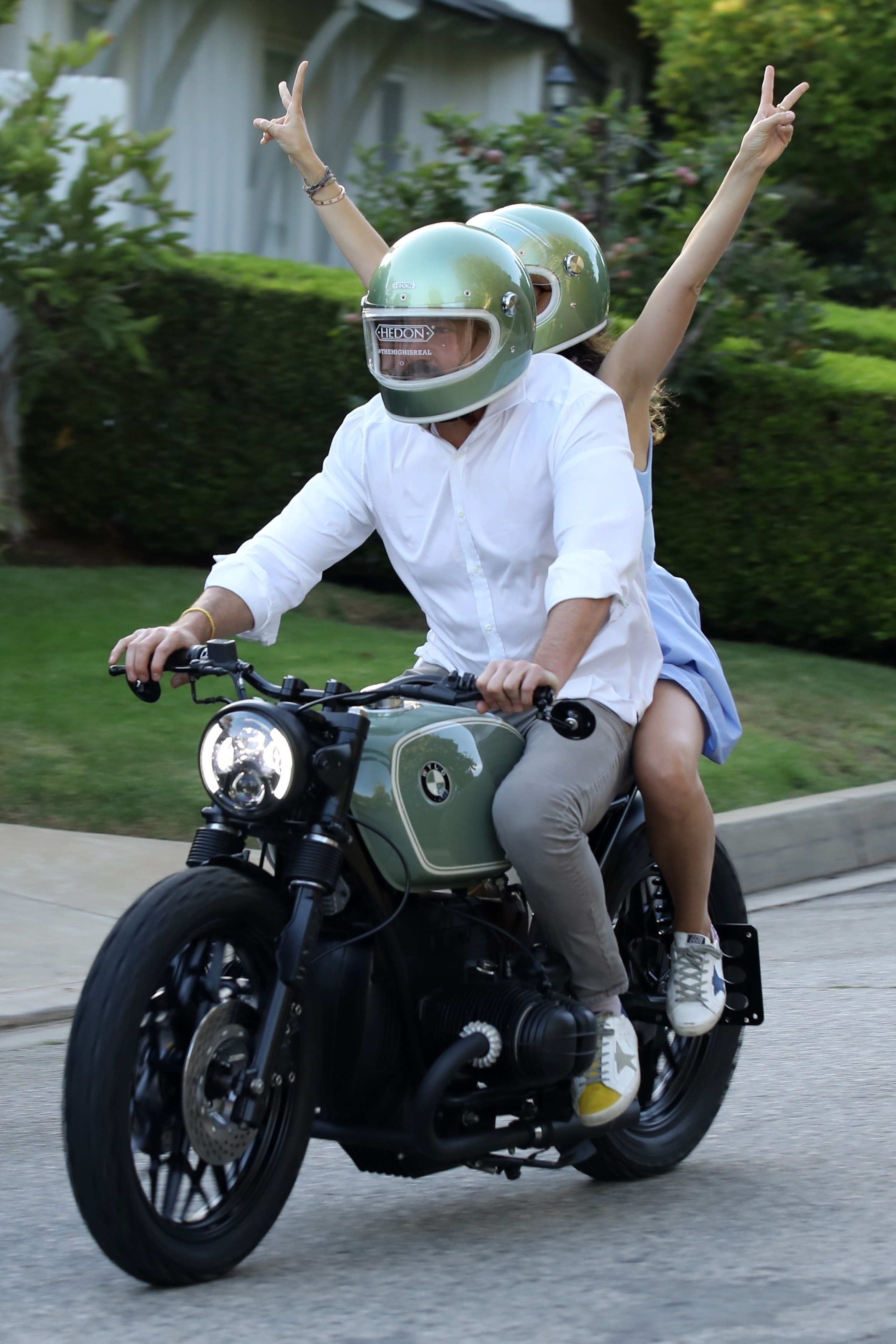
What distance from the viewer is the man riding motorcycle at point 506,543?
3564mm

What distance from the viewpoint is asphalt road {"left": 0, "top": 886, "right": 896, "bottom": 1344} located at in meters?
3.23

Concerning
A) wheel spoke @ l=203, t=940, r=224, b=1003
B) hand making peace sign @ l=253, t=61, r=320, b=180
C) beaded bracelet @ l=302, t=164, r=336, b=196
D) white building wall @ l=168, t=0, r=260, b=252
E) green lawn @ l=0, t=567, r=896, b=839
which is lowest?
green lawn @ l=0, t=567, r=896, b=839

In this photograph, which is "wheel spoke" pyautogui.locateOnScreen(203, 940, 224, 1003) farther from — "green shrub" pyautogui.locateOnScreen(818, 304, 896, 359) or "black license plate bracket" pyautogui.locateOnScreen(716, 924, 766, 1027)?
"green shrub" pyautogui.locateOnScreen(818, 304, 896, 359)

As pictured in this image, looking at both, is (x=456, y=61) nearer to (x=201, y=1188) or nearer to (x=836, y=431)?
(x=836, y=431)

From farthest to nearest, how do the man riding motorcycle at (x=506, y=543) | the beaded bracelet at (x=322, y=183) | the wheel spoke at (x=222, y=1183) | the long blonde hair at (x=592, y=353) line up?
the beaded bracelet at (x=322, y=183) → the long blonde hair at (x=592, y=353) → the man riding motorcycle at (x=506, y=543) → the wheel spoke at (x=222, y=1183)

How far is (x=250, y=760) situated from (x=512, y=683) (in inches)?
17.9

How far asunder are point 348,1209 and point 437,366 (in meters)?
1.67

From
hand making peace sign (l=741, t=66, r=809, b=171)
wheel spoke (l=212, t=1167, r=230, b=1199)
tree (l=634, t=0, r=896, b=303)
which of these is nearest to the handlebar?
wheel spoke (l=212, t=1167, r=230, b=1199)

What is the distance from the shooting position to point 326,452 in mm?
11969

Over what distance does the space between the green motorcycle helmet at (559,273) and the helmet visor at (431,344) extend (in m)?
0.59

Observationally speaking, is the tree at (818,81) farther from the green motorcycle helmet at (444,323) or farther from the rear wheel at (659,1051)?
the green motorcycle helmet at (444,323)

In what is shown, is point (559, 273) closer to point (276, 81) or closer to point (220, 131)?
point (220, 131)

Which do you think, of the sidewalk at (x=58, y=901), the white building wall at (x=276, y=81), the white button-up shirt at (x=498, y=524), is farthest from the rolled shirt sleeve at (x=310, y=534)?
the white building wall at (x=276, y=81)

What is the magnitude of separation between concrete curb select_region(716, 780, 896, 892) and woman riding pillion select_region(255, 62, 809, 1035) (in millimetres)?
3495
